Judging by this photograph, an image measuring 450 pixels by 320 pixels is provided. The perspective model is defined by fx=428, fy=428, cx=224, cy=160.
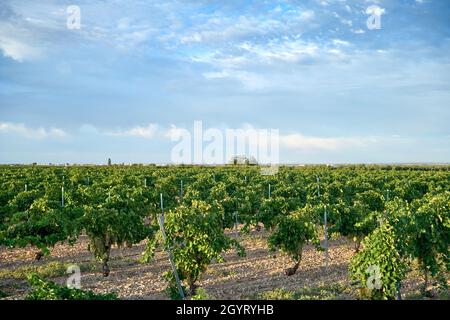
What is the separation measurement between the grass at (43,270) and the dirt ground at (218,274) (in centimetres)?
34

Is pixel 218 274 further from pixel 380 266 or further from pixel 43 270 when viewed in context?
pixel 43 270

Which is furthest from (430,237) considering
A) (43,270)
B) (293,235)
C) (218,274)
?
(43,270)

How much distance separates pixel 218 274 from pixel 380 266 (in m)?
5.43

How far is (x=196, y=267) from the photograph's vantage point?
1066cm

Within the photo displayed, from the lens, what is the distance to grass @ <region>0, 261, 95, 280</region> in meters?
13.2

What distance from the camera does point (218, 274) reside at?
13188 millimetres

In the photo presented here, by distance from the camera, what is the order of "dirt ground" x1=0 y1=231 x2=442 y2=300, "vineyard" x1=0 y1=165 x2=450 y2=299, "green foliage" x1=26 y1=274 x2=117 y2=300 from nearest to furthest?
"green foliage" x1=26 y1=274 x2=117 y2=300
"vineyard" x1=0 y1=165 x2=450 y2=299
"dirt ground" x1=0 y1=231 x2=442 y2=300

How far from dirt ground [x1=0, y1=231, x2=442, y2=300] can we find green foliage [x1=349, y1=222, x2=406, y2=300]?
4.38 feet

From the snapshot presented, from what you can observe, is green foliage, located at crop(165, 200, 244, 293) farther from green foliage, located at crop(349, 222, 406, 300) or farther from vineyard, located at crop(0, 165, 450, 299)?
green foliage, located at crop(349, 222, 406, 300)

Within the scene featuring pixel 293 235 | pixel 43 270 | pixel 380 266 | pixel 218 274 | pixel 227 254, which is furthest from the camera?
pixel 227 254

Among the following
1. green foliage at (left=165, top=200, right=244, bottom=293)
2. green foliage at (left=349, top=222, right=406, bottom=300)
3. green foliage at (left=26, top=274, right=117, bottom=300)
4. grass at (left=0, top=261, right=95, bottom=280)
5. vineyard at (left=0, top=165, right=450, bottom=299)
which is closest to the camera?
green foliage at (left=26, top=274, right=117, bottom=300)

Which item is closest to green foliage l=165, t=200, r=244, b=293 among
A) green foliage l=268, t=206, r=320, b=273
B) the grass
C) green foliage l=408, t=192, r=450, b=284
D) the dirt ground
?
the dirt ground

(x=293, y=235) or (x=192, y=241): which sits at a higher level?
(x=192, y=241)
